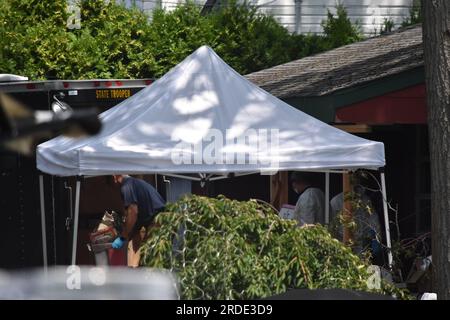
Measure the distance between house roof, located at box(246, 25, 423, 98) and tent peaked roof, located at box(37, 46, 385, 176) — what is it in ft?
7.12

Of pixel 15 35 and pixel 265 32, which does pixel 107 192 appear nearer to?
pixel 15 35

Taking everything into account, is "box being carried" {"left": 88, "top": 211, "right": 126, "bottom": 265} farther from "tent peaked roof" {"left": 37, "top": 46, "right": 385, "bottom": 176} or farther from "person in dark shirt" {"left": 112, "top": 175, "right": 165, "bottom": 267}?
"tent peaked roof" {"left": 37, "top": 46, "right": 385, "bottom": 176}

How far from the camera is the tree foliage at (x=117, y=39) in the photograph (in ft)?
59.4

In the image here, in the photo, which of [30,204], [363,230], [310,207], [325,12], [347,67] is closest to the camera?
[363,230]

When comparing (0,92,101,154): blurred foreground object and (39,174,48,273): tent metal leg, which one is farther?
(39,174,48,273): tent metal leg

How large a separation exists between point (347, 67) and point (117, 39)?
19.8ft

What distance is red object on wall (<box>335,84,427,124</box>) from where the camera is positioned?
11.6 metres

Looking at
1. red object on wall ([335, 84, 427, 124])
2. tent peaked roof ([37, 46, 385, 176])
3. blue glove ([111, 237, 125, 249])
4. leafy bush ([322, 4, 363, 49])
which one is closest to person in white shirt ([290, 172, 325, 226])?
red object on wall ([335, 84, 427, 124])

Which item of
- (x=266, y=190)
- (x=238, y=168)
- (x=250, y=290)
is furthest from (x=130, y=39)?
(x=250, y=290)

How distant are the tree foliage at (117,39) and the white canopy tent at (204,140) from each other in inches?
335

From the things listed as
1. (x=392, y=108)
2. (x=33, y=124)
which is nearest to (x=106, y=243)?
(x=392, y=108)

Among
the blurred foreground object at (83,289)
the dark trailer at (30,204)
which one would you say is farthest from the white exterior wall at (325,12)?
the blurred foreground object at (83,289)

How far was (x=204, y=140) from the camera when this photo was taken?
914 centimetres

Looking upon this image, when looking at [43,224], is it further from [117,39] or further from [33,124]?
[33,124]
